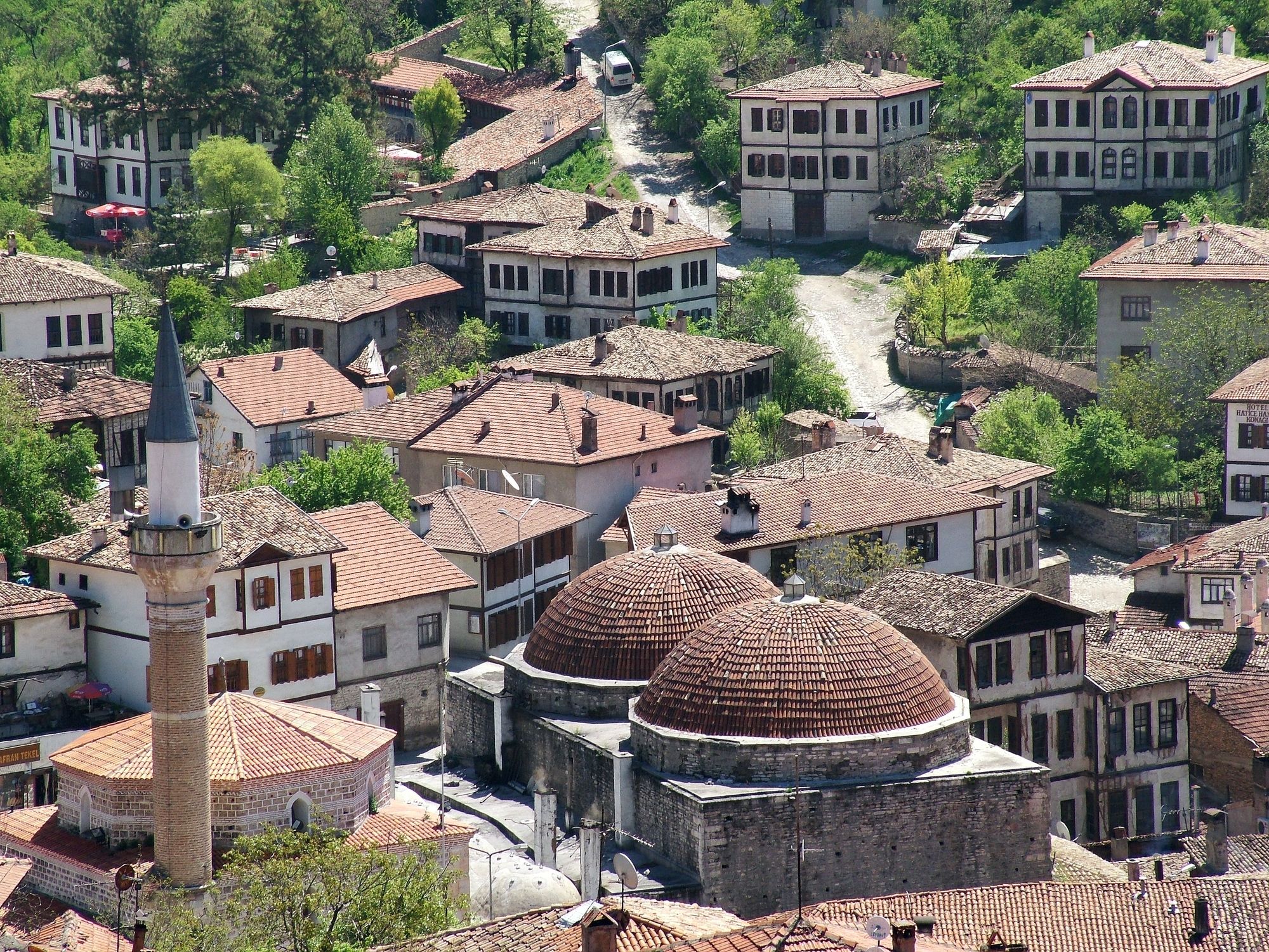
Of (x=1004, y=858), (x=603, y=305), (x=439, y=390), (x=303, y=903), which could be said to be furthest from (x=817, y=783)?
(x=603, y=305)

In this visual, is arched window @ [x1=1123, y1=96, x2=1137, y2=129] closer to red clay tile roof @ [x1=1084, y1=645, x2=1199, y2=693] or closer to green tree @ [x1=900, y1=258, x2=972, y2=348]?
green tree @ [x1=900, y1=258, x2=972, y2=348]

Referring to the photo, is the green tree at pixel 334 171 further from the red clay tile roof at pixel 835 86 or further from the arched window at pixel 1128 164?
the arched window at pixel 1128 164

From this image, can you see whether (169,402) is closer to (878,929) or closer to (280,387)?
(878,929)

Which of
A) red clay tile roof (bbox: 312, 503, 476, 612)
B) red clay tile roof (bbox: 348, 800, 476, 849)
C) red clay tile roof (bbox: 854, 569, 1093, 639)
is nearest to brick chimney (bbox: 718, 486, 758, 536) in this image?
red clay tile roof (bbox: 854, 569, 1093, 639)

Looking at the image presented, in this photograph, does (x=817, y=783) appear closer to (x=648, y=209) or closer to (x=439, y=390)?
(x=439, y=390)

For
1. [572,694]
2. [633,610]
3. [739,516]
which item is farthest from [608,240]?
[572,694]

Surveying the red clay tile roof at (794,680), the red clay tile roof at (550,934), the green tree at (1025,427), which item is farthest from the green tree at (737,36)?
the red clay tile roof at (550,934)
